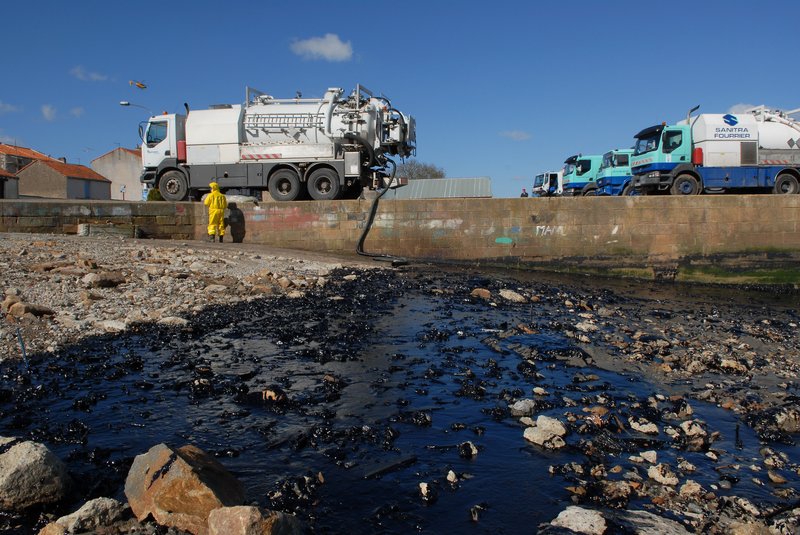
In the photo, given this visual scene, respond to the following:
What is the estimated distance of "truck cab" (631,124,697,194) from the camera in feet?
54.4

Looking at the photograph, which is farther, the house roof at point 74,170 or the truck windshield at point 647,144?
the house roof at point 74,170

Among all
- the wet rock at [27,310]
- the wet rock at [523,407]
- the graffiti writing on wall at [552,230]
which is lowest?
the wet rock at [523,407]

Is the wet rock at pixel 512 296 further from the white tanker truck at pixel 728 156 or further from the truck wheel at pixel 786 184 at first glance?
the truck wheel at pixel 786 184

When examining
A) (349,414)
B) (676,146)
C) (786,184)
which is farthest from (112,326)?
(786,184)

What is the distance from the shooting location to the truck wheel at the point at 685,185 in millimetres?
16438

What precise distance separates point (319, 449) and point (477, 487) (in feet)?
3.31

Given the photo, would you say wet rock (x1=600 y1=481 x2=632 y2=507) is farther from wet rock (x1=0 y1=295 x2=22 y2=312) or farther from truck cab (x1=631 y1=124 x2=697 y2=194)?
truck cab (x1=631 y1=124 x2=697 y2=194)

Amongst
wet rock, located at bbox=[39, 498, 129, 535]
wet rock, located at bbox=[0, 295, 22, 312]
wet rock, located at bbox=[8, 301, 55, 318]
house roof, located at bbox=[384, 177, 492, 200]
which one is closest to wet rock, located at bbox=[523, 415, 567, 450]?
wet rock, located at bbox=[39, 498, 129, 535]

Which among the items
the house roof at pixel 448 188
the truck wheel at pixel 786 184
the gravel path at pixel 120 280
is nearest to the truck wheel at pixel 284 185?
the gravel path at pixel 120 280

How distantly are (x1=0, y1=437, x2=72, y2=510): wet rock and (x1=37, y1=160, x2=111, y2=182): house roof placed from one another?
176ft

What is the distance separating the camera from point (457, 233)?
545 inches

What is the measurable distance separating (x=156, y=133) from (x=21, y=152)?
49197mm

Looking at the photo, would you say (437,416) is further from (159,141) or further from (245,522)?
(159,141)

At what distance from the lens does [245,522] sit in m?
2.19
